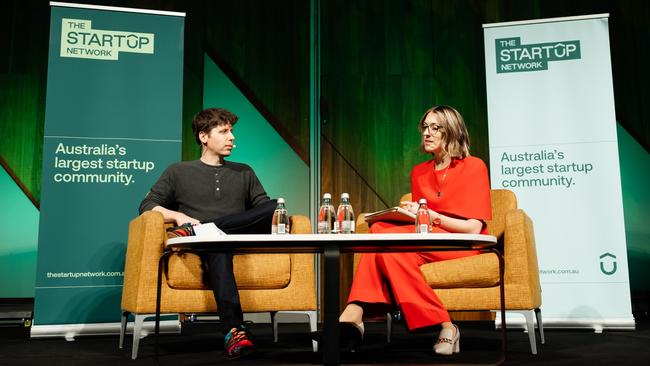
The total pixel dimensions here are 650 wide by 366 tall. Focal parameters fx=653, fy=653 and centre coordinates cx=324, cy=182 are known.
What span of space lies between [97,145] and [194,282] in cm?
133

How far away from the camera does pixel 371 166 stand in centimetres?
506

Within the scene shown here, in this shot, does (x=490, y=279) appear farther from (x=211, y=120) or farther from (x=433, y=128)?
(x=211, y=120)

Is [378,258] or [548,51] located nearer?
[378,258]

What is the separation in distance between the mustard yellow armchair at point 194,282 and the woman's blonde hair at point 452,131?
81 cm

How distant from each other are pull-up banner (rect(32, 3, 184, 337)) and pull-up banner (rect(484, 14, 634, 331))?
6.90 ft

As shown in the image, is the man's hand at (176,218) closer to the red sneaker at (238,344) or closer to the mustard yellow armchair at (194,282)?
the mustard yellow armchair at (194,282)

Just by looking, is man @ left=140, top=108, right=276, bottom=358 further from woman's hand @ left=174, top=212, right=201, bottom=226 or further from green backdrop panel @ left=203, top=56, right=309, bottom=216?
green backdrop panel @ left=203, top=56, right=309, bottom=216

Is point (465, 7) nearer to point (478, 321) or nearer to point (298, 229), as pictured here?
point (478, 321)


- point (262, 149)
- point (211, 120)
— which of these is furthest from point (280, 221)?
point (262, 149)

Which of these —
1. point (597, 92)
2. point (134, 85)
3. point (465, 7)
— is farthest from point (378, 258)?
point (465, 7)

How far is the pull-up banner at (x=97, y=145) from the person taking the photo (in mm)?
3582

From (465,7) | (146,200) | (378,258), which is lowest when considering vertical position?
(378,258)

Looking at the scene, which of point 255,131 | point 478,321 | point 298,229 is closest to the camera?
point 298,229

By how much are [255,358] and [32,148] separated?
324 cm
